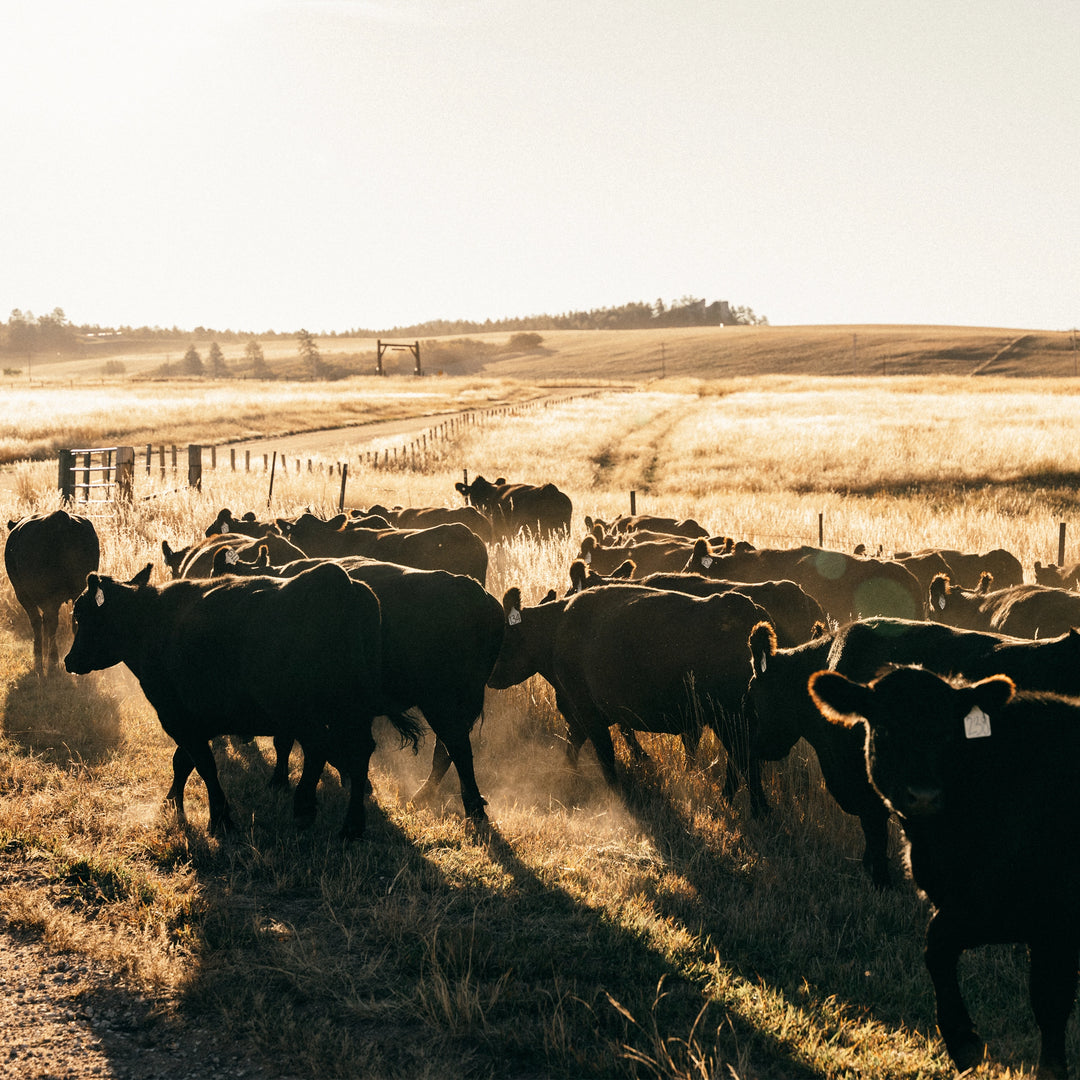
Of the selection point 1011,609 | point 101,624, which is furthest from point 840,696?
point 101,624

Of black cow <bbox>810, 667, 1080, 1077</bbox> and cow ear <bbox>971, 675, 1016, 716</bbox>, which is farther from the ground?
cow ear <bbox>971, 675, 1016, 716</bbox>

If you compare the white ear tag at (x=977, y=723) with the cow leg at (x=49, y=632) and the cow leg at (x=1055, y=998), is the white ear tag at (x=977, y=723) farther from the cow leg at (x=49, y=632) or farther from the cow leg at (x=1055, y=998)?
the cow leg at (x=49, y=632)

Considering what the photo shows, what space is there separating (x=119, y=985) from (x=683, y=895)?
9.80 ft

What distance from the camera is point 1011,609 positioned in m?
8.02

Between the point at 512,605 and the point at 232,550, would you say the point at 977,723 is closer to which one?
the point at 512,605

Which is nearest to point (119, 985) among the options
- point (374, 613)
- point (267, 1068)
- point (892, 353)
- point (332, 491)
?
point (267, 1068)

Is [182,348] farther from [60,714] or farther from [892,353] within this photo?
[60,714]

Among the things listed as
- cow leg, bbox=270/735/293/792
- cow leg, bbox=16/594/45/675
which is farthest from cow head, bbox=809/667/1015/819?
cow leg, bbox=16/594/45/675

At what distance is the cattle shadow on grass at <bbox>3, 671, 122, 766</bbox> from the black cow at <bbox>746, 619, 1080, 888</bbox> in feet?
17.3

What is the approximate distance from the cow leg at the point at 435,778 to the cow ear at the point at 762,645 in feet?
7.82

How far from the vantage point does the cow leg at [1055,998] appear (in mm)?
3999

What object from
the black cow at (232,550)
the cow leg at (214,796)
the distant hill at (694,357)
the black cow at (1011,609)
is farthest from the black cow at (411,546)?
the distant hill at (694,357)

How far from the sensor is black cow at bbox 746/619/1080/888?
5.34m

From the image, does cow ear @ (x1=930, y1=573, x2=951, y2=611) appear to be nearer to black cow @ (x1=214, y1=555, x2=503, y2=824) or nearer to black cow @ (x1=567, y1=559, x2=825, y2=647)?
black cow @ (x1=567, y1=559, x2=825, y2=647)
